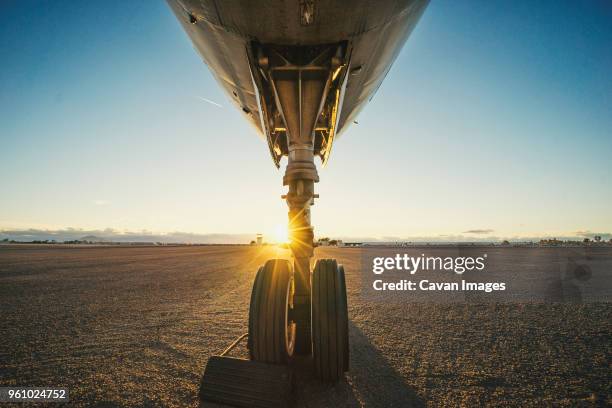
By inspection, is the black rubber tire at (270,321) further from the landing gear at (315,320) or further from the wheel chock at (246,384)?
the wheel chock at (246,384)

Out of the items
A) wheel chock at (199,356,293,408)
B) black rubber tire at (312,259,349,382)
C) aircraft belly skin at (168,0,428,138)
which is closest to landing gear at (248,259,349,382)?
black rubber tire at (312,259,349,382)

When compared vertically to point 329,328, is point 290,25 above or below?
above

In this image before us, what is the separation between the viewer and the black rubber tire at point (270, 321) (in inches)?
120

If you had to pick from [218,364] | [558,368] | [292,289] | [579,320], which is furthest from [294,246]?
[579,320]

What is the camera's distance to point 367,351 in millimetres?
4211

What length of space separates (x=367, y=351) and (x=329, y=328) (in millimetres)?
1693

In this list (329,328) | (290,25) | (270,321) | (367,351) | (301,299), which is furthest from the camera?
(367,351)

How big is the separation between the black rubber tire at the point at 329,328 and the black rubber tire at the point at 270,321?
34 centimetres

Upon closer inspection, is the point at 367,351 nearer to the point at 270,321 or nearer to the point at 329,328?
the point at 329,328

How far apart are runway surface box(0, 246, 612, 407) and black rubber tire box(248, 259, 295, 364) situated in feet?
1.74

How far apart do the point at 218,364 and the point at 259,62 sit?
291 centimetres

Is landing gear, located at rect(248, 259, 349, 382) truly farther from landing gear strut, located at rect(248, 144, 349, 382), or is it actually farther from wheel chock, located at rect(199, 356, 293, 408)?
wheel chock, located at rect(199, 356, 293, 408)

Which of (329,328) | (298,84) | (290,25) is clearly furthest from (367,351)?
(290,25)

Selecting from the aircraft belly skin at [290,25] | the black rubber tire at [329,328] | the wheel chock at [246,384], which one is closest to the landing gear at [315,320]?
the black rubber tire at [329,328]
